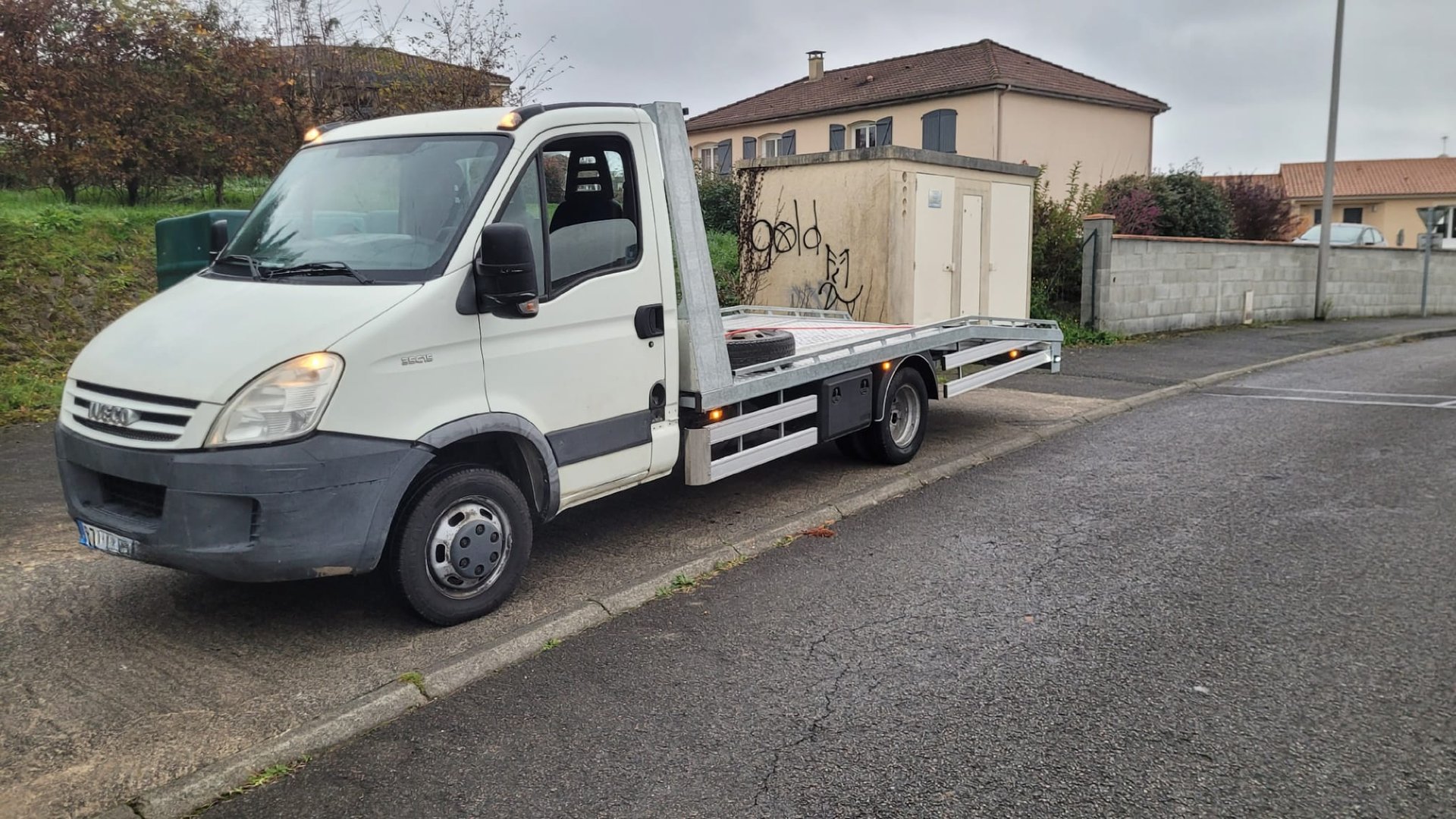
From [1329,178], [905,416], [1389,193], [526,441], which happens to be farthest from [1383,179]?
[526,441]

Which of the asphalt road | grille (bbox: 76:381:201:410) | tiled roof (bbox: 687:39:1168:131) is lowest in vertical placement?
the asphalt road

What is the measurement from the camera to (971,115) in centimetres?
3117

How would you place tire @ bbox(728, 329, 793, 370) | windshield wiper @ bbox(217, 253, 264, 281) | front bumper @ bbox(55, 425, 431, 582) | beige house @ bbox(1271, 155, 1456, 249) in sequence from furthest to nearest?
beige house @ bbox(1271, 155, 1456, 249) → tire @ bbox(728, 329, 793, 370) → windshield wiper @ bbox(217, 253, 264, 281) → front bumper @ bbox(55, 425, 431, 582)

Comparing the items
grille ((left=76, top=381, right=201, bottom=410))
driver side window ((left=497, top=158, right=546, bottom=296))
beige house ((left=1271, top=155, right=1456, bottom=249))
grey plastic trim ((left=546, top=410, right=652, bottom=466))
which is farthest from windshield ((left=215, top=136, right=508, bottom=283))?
beige house ((left=1271, top=155, right=1456, bottom=249))

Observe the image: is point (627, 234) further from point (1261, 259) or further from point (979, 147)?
point (979, 147)

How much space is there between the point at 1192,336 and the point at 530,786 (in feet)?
58.0

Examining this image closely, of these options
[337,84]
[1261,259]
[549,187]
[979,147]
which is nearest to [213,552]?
[549,187]

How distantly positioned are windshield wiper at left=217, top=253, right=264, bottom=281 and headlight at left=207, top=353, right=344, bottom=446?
0.91 metres

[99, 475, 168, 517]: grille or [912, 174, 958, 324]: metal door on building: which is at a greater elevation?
[912, 174, 958, 324]: metal door on building

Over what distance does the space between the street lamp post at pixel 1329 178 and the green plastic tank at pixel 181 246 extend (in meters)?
21.1

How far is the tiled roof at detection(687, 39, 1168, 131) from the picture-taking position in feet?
103

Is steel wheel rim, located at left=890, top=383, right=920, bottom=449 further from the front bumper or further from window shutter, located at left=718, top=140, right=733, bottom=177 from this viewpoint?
window shutter, located at left=718, top=140, right=733, bottom=177

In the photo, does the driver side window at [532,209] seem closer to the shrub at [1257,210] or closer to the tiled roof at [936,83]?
the shrub at [1257,210]

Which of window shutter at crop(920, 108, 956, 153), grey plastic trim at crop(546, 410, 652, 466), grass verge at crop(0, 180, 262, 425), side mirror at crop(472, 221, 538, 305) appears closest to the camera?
side mirror at crop(472, 221, 538, 305)
